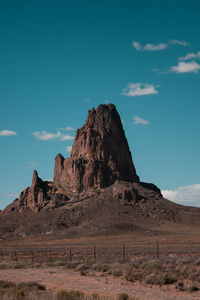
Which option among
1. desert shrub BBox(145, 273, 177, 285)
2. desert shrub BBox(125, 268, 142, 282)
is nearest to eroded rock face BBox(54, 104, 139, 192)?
desert shrub BBox(125, 268, 142, 282)

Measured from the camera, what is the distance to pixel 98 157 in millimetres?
157625

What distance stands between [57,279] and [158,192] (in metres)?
138

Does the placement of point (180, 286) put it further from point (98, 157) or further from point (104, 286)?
point (98, 157)

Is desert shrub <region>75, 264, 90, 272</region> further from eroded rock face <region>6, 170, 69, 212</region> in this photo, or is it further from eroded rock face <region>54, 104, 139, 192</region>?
eroded rock face <region>54, 104, 139, 192</region>

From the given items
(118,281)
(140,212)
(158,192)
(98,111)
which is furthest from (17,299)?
(98,111)

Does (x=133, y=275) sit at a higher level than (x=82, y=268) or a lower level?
higher

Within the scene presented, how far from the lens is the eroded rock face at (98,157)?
500 feet

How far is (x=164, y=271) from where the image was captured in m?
23.7

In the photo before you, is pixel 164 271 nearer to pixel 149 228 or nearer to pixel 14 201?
pixel 149 228

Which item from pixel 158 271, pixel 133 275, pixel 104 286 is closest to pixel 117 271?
pixel 133 275

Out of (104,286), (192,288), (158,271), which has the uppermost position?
(158,271)

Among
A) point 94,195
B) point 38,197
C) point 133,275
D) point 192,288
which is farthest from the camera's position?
point 38,197

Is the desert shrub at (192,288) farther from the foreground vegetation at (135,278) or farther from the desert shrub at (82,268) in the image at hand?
the desert shrub at (82,268)

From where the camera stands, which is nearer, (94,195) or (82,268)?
(82,268)
